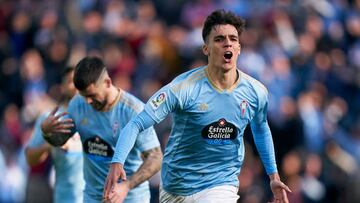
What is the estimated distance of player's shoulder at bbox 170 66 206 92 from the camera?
7.96 meters

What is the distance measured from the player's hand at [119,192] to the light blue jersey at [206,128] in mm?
388

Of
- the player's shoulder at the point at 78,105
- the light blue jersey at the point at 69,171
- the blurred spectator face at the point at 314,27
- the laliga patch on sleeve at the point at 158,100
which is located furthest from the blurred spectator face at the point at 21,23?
the laliga patch on sleeve at the point at 158,100

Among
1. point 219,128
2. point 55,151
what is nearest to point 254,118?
point 219,128

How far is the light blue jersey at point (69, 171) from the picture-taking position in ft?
33.2

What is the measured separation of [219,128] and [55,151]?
2640mm

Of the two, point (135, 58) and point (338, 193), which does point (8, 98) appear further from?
point (338, 193)

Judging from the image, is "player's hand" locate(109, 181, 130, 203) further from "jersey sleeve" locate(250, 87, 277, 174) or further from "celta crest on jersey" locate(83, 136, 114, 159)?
"jersey sleeve" locate(250, 87, 277, 174)

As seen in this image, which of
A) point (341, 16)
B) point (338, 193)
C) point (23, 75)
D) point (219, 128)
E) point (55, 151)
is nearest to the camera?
point (219, 128)

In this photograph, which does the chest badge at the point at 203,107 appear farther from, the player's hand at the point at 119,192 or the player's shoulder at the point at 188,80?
the player's hand at the point at 119,192

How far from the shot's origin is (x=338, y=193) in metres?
15.8

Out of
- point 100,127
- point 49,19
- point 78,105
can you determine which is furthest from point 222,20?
point 49,19

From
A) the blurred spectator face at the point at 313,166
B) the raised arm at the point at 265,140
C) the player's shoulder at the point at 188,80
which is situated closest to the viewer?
the player's shoulder at the point at 188,80

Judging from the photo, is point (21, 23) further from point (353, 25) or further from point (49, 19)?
point (353, 25)

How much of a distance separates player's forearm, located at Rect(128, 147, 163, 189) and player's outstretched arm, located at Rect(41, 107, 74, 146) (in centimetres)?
78
